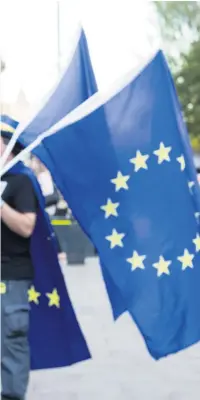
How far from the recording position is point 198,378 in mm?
7090

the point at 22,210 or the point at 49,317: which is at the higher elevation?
the point at 22,210

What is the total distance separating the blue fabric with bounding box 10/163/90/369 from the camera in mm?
5656

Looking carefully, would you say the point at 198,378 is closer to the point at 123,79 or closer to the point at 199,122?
the point at 123,79

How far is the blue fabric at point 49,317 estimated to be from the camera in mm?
5656

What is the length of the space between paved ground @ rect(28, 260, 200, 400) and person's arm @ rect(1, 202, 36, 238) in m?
1.63

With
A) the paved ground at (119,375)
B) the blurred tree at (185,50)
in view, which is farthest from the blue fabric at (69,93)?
the blurred tree at (185,50)

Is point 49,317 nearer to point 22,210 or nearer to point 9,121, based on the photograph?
point 22,210

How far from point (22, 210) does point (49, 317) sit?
86cm

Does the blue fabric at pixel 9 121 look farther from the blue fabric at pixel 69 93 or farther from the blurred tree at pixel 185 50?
the blurred tree at pixel 185 50

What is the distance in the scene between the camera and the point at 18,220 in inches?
202

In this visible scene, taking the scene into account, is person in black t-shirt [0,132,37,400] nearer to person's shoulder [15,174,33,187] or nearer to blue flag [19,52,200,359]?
person's shoulder [15,174,33,187]

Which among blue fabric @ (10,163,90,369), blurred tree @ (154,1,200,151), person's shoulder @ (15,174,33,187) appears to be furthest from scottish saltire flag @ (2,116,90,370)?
blurred tree @ (154,1,200,151)

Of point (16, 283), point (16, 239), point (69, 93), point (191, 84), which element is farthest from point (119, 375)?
point (191, 84)

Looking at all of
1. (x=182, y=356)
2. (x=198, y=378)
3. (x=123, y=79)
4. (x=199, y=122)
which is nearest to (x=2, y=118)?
(x=123, y=79)
